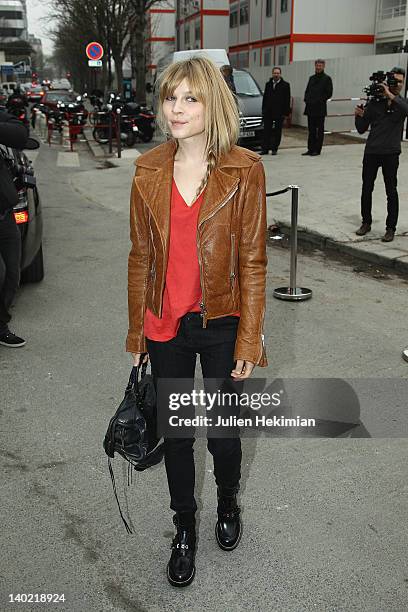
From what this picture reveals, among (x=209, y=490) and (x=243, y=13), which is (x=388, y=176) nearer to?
(x=209, y=490)

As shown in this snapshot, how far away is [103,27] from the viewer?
131 ft

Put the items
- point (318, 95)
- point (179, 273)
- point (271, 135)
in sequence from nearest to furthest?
point (179, 273)
point (318, 95)
point (271, 135)

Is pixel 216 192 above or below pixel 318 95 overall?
below

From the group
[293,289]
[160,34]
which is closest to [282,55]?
[293,289]

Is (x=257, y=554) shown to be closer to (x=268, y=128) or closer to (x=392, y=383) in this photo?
(x=392, y=383)

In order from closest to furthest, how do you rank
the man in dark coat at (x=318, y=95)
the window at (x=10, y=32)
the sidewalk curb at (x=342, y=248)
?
the sidewalk curb at (x=342, y=248) → the man in dark coat at (x=318, y=95) → the window at (x=10, y=32)

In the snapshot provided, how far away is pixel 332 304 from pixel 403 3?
2931 centimetres

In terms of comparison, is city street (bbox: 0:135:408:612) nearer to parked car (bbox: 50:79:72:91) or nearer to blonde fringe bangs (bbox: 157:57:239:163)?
blonde fringe bangs (bbox: 157:57:239:163)

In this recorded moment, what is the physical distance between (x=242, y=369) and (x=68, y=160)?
55.5 feet

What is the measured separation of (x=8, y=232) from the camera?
16.5 feet

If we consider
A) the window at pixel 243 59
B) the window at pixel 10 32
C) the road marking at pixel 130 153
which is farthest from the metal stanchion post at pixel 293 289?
the window at pixel 10 32

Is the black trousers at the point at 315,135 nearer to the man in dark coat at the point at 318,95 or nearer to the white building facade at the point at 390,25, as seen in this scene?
the man in dark coat at the point at 318,95

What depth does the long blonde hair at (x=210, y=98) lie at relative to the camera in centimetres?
243

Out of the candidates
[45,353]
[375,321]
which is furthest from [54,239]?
[375,321]
